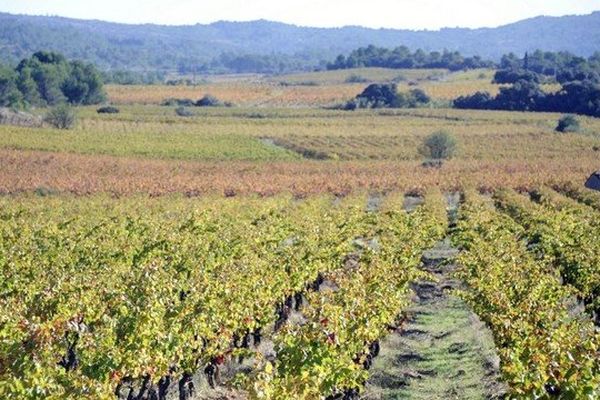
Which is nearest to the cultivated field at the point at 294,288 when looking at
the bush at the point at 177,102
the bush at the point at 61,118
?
the bush at the point at 61,118

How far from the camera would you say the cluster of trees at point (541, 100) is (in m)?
125

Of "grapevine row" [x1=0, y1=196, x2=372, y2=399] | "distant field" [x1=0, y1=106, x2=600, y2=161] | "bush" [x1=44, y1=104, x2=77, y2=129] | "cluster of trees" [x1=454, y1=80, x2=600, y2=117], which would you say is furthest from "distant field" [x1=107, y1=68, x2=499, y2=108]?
"grapevine row" [x1=0, y1=196, x2=372, y2=399]

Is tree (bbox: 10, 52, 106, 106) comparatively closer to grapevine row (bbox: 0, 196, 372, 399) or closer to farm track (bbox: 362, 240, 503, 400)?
grapevine row (bbox: 0, 196, 372, 399)

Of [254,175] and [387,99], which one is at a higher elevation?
[254,175]

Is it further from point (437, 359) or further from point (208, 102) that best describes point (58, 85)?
point (437, 359)

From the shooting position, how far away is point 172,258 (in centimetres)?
2812

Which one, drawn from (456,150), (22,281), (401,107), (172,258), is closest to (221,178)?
(456,150)

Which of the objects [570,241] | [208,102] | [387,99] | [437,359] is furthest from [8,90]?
[437,359]

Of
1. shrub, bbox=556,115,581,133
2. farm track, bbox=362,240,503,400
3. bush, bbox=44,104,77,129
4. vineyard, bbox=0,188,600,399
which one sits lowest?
bush, bbox=44,104,77,129

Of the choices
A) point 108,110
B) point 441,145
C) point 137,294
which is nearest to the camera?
point 137,294

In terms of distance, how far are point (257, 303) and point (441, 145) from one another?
69.1 meters

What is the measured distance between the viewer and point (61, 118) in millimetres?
105375

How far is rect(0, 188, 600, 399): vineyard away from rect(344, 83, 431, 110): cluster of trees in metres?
104

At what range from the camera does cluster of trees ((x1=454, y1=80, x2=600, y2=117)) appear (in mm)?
125312
